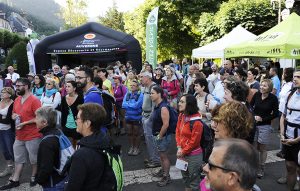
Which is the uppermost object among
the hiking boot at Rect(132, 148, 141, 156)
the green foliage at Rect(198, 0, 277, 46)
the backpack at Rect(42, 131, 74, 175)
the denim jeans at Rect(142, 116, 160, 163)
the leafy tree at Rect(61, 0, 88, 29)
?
the leafy tree at Rect(61, 0, 88, 29)

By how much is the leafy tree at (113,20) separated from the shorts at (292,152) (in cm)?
6195

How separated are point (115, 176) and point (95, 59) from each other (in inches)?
735

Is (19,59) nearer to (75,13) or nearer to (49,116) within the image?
(49,116)

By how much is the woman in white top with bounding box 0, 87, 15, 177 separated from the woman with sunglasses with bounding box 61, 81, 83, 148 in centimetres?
95

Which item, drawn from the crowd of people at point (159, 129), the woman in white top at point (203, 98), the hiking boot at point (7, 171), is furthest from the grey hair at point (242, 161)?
the hiking boot at point (7, 171)

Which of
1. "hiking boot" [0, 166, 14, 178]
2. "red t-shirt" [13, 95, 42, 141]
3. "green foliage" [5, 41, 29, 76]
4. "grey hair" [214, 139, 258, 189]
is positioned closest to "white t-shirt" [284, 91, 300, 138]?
"grey hair" [214, 139, 258, 189]

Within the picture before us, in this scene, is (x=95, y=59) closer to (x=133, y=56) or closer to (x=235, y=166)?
(x=133, y=56)

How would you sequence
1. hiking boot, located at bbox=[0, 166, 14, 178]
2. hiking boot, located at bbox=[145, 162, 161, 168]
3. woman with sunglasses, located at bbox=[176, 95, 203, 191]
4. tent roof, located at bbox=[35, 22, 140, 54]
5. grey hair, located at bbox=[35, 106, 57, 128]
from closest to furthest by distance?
1. grey hair, located at bbox=[35, 106, 57, 128]
2. woman with sunglasses, located at bbox=[176, 95, 203, 191]
3. hiking boot, located at bbox=[0, 166, 14, 178]
4. hiking boot, located at bbox=[145, 162, 161, 168]
5. tent roof, located at bbox=[35, 22, 140, 54]

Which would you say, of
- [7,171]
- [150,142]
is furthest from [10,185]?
[150,142]

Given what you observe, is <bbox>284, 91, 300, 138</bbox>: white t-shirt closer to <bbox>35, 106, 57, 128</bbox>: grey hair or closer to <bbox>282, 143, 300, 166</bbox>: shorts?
<bbox>282, 143, 300, 166</bbox>: shorts

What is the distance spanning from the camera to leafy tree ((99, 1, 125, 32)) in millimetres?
65375

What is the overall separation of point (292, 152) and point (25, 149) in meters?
4.20

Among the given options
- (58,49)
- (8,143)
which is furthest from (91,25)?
(8,143)

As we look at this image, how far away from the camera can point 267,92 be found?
5.39 m
